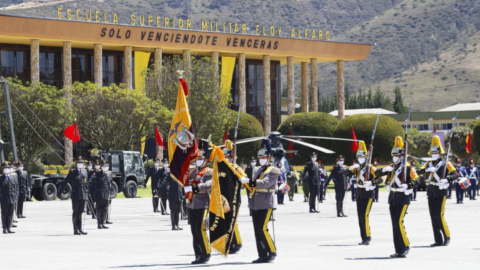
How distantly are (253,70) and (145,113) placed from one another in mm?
23325

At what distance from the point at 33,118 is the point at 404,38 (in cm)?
13232

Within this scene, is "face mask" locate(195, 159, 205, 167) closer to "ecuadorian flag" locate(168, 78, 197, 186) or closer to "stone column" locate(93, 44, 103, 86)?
"ecuadorian flag" locate(168, 78, 197, 186)

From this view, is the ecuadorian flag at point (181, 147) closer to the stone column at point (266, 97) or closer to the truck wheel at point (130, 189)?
the truck wheel at point (130, 189)

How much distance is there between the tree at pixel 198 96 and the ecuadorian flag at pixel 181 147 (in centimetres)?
4082

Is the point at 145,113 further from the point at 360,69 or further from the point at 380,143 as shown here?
the point at 360,69

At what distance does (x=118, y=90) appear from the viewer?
181 feet

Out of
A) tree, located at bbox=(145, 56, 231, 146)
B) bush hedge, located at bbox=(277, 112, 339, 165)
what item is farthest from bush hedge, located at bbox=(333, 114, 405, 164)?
tree, located at bbox=(145, 56, 231, 146)

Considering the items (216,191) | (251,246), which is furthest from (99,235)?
(216,191)

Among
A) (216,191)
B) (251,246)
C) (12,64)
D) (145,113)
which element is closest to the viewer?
(216,191)

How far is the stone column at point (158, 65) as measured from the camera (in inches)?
2339

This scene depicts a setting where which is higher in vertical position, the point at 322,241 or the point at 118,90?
the point at 118,90

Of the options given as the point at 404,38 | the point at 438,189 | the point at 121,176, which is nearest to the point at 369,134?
the point at 121,176

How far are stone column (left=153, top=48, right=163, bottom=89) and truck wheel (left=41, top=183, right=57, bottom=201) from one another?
1879 centimetres

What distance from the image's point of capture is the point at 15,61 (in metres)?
63.8
